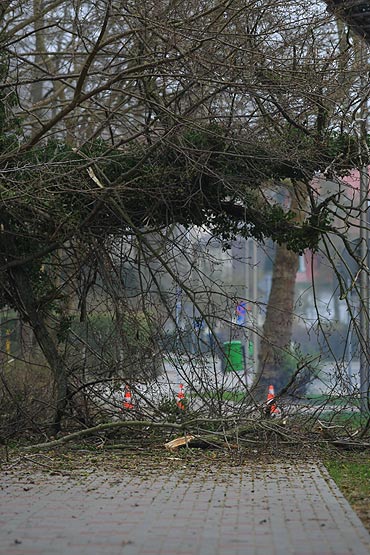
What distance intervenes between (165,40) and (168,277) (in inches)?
147

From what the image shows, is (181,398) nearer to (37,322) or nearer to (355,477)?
(37,322)

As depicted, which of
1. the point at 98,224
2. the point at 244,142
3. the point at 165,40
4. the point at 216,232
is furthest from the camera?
the point at 216,232

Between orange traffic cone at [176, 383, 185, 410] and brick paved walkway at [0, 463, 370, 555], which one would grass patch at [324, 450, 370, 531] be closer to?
brick paved walkway at [0, 463, 370, 555]

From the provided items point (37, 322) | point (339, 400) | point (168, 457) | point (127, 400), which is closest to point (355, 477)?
point (168, 457)

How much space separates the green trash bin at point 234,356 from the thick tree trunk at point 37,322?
2537mm

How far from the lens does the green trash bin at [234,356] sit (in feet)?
47.8

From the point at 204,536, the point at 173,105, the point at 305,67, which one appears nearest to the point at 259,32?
the point at 305,67

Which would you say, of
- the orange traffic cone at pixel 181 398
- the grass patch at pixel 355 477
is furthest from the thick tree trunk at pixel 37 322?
the grass patch at pixel 355 477

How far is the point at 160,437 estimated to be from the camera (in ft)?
47.0

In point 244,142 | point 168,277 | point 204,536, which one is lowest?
point 204,536

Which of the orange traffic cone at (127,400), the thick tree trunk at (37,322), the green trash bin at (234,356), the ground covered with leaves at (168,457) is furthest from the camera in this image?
the thick tree trunk at (37,322)

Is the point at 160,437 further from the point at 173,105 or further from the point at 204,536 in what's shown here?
the point at 204,536

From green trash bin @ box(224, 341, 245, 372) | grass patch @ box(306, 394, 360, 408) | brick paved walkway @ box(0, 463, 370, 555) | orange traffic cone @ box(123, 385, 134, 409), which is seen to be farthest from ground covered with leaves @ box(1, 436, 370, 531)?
green trash bin @ box(224, 341, 245, 372)

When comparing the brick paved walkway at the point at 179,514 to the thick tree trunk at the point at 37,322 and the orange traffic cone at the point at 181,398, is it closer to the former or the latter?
the orange traffic cone at the point at 181,398
